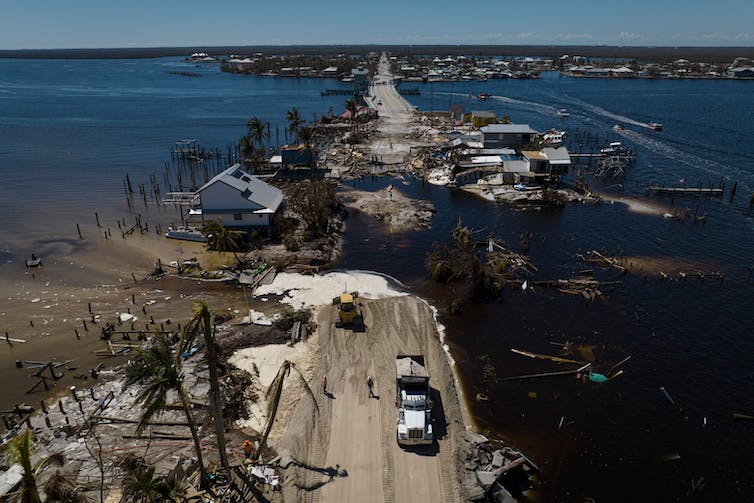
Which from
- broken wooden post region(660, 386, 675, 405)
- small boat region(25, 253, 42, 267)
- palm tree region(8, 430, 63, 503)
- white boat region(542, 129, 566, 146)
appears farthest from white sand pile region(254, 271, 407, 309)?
white boat region(542, 129, 566, 146)

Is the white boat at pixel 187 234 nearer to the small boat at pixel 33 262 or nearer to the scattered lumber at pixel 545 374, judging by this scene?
the small boat at pixel 33 262

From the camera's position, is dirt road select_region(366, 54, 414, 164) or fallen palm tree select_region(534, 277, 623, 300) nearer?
fallen palm tree select_region(534, 277, 623, 300)

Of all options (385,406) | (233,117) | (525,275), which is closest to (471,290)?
(525,275)

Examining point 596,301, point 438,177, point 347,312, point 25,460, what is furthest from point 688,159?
point 25,460

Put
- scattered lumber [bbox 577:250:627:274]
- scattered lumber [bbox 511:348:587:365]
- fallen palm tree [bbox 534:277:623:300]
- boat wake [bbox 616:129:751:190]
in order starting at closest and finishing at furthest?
scattered lumber [bbox 511:348:587:365] → fallen palm tree [bbox 534:277:623:300] → scattered lumber [bbox 577:250:627:274] → boat wake [bbox 616:129:751:190]

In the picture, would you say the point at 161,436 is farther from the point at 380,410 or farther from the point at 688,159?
the point at 688,159

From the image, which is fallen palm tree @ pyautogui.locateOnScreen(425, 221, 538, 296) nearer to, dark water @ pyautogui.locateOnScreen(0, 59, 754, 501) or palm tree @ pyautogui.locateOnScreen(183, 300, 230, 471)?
dark water @ pyautogui.locateOnScreen(0, 59, 754, 501)

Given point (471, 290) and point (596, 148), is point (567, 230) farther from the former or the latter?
point (596, 148)
